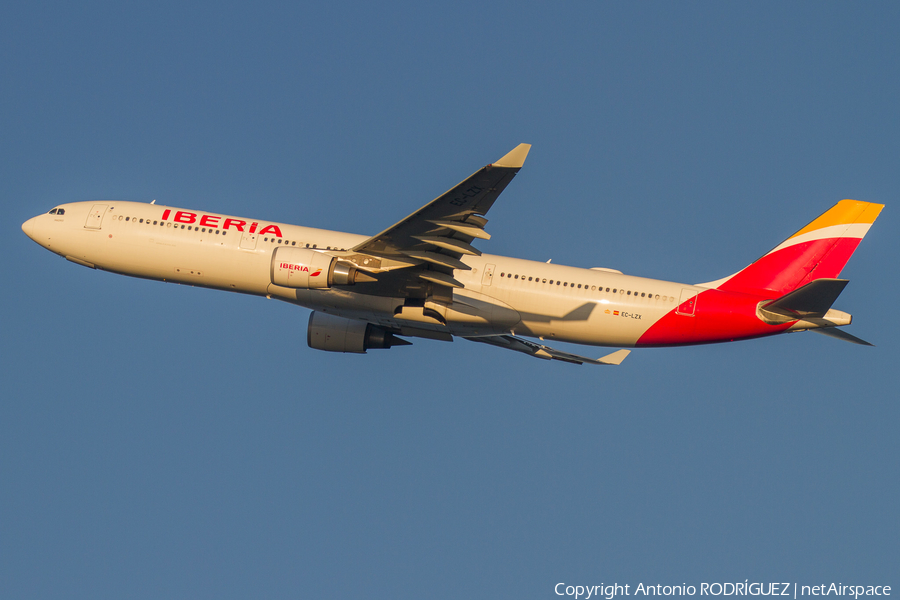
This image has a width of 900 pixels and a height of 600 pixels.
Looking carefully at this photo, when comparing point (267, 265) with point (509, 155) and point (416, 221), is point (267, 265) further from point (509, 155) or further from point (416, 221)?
point (509, 155)

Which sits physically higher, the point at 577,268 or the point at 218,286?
the point at 577,268

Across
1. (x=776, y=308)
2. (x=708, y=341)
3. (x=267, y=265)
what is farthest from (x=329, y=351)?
(x=776, y=308)

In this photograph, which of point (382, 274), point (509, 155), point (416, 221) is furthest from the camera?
point (382, 274)

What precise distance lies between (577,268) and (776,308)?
25.1 feet

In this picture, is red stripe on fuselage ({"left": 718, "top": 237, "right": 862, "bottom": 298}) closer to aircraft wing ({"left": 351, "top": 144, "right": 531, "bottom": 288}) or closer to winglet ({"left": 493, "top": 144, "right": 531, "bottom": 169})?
aircraft wing ({"left": 351, "top": 144, "right": 531, "bottom": 288})

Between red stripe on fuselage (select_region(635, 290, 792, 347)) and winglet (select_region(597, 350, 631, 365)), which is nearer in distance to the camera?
red stripe on fuselage (select_region(635, 290, 792, 347))

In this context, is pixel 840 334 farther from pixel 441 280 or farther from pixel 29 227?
pixel 29 227

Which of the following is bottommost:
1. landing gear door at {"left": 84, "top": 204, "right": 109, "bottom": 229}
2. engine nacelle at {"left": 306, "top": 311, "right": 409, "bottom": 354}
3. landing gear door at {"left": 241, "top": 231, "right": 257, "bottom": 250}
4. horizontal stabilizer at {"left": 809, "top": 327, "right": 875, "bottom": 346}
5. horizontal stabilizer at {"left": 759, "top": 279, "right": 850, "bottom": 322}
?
engine nacelle at {"left": 306, "top": 311, "right": 409, "bottom": 354}

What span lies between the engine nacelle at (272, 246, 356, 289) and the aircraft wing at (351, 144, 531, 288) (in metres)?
1.21

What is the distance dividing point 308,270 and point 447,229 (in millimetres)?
5259

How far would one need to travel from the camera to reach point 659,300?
1246 inches

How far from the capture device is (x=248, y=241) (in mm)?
32469

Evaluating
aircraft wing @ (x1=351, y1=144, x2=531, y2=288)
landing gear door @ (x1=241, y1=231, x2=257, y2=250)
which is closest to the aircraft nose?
landing gear door @ (x1=241, y1=231, x2=257, y2=250)

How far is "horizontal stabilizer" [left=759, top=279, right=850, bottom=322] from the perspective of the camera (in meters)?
28.8
